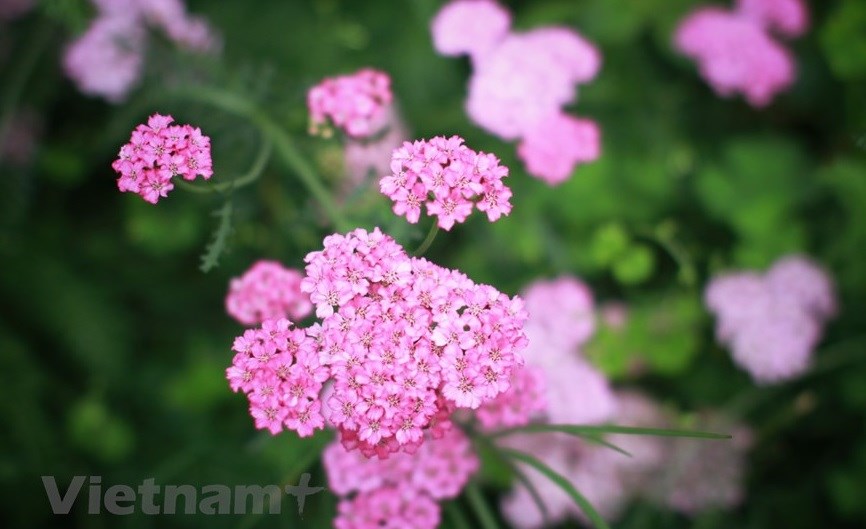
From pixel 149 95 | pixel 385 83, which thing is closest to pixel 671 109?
pixel 385 83

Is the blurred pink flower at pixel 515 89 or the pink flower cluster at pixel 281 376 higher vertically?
the blurred pink flower at pixel 515 89

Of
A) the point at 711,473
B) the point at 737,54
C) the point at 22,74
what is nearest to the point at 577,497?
the point at 711,473

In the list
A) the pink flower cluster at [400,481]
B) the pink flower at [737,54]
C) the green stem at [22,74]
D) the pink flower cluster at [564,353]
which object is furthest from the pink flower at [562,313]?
the green stem at [22,74]

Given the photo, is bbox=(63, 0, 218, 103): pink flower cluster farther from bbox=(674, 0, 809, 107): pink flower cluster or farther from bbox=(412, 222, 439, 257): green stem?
bbox=(674, 0, 809, 107): pink flower cluster

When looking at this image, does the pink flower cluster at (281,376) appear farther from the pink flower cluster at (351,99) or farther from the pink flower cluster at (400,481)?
the pink flower cluster at (351,99)

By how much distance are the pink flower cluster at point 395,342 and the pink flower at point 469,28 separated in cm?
69

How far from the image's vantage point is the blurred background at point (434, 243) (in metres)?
1.73

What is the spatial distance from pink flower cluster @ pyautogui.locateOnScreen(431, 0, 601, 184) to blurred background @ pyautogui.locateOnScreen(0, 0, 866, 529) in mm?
302

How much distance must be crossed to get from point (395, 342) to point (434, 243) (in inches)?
43.4

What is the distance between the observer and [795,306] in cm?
165

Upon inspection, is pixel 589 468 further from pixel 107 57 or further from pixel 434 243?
pixel 107 57

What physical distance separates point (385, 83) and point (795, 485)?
4.89 feet

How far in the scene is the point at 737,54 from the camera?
1.78 meters

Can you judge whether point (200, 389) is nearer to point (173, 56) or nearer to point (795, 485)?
point (173, 56)
